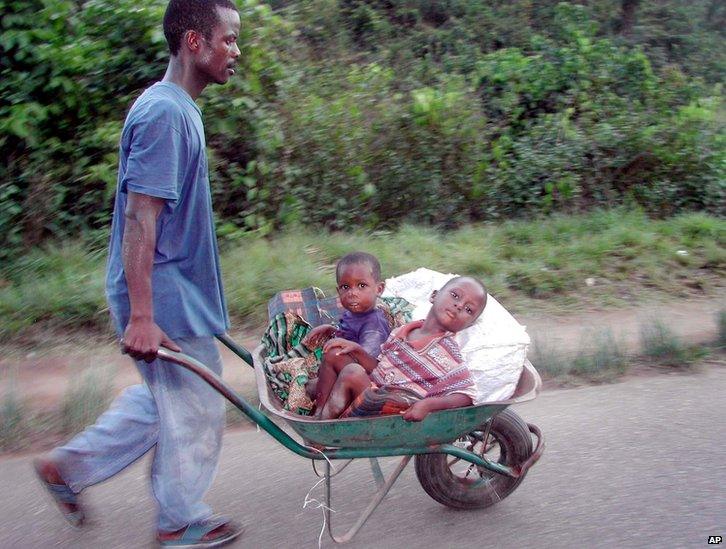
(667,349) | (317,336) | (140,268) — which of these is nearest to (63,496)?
(140,268)

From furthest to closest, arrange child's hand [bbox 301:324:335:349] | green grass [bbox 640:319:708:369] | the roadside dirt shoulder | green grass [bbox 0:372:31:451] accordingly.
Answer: green grass [bbox 640:319:708:369]
the roadside dirt shoulder
green grass [bbox 0:372:31:451]
child's hand [bbox 301:324:335:349]

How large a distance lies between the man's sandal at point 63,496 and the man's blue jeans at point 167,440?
1.2 inches

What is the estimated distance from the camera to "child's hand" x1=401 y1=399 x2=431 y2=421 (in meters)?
2.82

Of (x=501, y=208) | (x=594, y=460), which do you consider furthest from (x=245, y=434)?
(x=501, y=208)

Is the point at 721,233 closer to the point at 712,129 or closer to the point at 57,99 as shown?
the point at 712,129

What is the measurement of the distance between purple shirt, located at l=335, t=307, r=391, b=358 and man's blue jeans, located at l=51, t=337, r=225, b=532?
553 mm

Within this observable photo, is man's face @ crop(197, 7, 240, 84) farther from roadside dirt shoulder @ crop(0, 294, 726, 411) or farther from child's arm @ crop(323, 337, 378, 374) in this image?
roadside dirt shoulder @ crop(0, 294, 726, 411)

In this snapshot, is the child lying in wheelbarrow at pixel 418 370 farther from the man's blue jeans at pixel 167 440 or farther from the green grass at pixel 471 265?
the green grass at pixel 471 265

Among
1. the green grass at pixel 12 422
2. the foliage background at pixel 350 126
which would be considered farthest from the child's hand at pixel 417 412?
the foliage background at pixel 350 126

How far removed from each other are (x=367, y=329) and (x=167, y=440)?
2.95 ft

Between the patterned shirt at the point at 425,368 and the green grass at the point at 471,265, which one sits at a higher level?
the patterned shirt at the point at 425,368

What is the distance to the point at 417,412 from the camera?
2.84 m

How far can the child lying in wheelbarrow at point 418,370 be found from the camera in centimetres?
291

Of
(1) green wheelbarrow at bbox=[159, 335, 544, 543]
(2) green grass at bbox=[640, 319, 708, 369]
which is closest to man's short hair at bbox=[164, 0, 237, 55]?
(1) green wheelbarrow at bbox=[159, 335, 544, 543]
